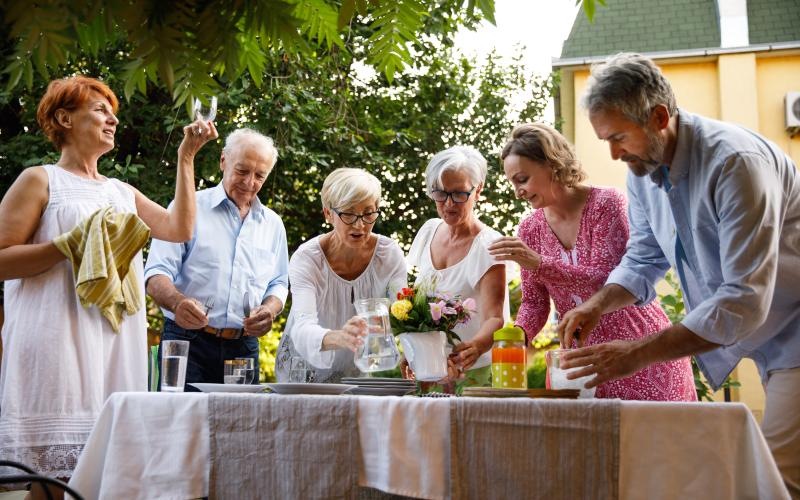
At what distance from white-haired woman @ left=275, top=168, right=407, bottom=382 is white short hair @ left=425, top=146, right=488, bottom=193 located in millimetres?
229

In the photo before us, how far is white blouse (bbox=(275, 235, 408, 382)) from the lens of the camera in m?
2.90

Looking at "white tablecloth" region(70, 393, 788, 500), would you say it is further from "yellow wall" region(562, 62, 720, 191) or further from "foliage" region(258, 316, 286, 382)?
"yellow wall" region(562, 62, 720, 191)

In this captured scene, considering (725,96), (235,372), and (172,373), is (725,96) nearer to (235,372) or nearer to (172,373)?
(235,372)

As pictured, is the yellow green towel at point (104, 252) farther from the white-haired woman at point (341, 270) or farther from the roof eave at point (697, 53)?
the roof eave at point (697, 53)

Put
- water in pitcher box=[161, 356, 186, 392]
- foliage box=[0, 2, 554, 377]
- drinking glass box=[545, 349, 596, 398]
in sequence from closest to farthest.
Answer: drinking glass box=[545, 349, 596, 398]
water in pitcher box=[161, 356, 186, 392]
foliage box=[0, 2, 554, 377]

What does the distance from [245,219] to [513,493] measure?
249 cm

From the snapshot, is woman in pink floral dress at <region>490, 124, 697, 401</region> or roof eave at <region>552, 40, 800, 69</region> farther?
roof eave at <region>552, 40, 800, 69</region>

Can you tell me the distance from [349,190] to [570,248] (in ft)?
2.80

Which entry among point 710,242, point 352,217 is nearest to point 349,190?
point 352,217

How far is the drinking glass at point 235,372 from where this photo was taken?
8.89 ft

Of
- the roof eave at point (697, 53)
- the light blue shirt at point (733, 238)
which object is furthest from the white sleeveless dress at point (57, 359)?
the roof eave at point (697, 53)

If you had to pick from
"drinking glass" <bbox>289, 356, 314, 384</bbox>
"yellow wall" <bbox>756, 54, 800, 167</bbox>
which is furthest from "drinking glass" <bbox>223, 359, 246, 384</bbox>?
"yellow wall" <bbox>756, 54, 800, 167</bbox>

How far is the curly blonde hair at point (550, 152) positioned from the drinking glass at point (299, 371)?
111 cm

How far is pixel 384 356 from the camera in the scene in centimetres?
252
